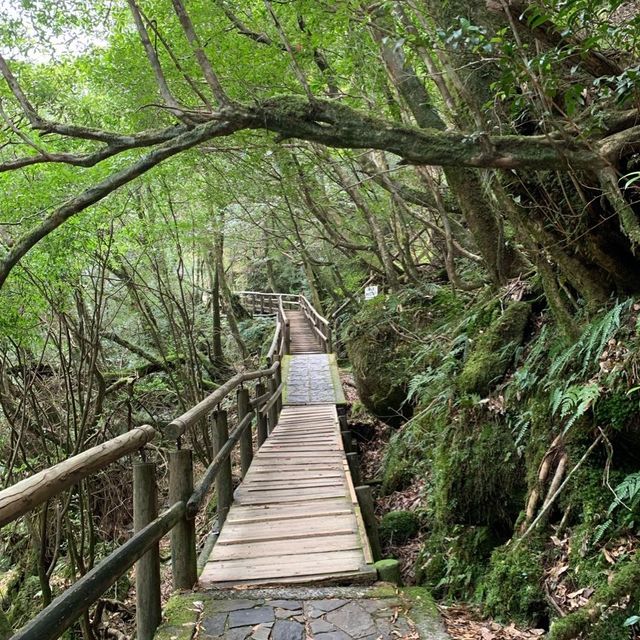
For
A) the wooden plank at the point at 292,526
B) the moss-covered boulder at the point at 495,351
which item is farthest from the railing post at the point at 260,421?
the moss-covered boulder at the point at 495,351

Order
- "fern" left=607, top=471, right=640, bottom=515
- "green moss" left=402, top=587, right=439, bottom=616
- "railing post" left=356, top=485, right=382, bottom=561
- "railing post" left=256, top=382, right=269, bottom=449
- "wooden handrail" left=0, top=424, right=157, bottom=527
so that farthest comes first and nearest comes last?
"railing post" left=256, top=382, right=269, bottom=449 → "railing post" left=356, top=485, right=382, bottom=561 → "fern" left=607, top=471, right=640, bottom=515 → "green moss" left=402, top=587, right=439, bottom=616 → "wooden handrail" left=0, top=424, right=157, bottom=527

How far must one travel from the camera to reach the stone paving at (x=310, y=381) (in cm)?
1269

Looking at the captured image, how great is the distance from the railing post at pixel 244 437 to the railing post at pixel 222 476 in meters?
1.06

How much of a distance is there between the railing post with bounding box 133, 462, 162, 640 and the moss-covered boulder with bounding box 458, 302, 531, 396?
387cm

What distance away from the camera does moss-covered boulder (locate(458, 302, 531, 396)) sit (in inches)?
231

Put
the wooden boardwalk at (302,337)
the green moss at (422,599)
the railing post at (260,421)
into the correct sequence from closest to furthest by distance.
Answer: the green moss at (422,599)
the railing post at (260,421)
the wooden boardwalk at (302,337)

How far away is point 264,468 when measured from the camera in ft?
21.8

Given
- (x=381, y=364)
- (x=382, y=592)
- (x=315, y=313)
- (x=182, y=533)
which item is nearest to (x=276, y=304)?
(x=315, y=313)

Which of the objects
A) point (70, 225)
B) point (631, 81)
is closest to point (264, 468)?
point (70, 225)

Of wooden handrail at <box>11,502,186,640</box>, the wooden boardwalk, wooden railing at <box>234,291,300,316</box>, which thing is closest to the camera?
wooden handrail at <box>11,502,186,640</box>

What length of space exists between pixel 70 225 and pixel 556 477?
6.41 meters

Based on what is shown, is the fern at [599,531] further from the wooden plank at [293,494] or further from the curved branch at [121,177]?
the curved branch at [121,177]

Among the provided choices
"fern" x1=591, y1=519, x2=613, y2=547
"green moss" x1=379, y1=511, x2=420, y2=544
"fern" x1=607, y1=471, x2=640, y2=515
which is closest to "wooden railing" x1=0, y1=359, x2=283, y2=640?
"green moss" x1=379, y1=511, x2=420, y2=544

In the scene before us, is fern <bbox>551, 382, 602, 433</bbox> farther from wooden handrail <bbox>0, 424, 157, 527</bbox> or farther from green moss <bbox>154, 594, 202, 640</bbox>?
wooden handrail <bbox>0, 424, 157, 527</bbox>
